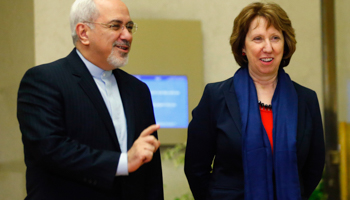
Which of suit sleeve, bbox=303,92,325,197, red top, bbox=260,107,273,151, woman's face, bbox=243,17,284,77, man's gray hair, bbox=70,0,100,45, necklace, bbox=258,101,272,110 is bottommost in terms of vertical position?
suit sleeve, bbox=303,92,325,197

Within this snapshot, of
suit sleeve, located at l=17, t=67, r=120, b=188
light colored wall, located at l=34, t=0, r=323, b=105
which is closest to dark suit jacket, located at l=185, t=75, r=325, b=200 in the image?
suit sleeve, located at l=17, t=67, r=120, b=188

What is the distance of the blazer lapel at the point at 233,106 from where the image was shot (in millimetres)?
2146

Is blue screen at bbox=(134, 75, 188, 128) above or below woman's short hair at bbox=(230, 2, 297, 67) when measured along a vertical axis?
below

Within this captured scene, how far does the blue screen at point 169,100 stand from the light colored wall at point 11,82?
1.14m

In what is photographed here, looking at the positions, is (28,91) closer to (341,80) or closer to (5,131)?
(5,131)

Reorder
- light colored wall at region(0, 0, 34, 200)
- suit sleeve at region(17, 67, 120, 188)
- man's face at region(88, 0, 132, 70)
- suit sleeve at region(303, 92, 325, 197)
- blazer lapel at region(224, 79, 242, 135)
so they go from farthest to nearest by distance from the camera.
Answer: light colored wall at region(0, 0, 34, 200) < suit sleeve at region(303, 92, 325, 197) < blazer lapel at region(224, 79, 242, 135) < man's face at region(88, 0, 132, 70) < suit sleeve at region(17, 67, 120, 188)

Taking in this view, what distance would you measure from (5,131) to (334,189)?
3.09 m

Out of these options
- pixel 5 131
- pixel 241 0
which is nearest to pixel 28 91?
pixel 5 131

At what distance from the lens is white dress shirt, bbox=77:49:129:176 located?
1950 millimetres

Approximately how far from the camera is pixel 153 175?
2113mm

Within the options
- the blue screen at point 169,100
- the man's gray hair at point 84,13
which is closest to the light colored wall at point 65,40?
the blue screen at point 169,100

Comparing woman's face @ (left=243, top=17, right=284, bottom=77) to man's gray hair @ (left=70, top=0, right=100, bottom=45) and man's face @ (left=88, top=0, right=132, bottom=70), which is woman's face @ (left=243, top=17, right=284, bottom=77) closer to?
man's face @ (left=88, top=0, right=132, bottom=70)

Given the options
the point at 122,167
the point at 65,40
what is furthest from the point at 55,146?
the point at 65,40

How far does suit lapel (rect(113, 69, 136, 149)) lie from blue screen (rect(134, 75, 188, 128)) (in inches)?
→ 65.2
